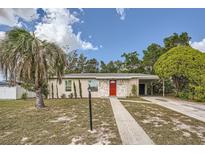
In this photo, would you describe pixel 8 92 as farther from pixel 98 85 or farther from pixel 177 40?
pixel 177 40

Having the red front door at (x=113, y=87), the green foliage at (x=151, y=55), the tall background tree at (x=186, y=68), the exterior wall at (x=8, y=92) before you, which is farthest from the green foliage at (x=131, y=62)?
the exterior wall at (x=8, y=92)

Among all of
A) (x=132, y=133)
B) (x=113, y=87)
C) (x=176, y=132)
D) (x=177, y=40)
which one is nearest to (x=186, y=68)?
(x=113, y=87)

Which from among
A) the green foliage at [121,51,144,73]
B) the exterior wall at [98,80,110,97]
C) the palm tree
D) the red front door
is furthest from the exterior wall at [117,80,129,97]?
the green foliage at [121,51,144,73]

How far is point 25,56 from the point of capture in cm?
891

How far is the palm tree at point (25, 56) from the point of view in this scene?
873 cm

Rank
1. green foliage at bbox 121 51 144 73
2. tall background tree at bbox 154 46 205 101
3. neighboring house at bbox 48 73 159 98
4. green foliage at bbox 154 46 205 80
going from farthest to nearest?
green foliage at bbox 121 51 144 73
neighboring house at bbox 48 73 159 98
green foliage at bbox 154 46 205 80
tall background tree at bbox 154 46 205 101

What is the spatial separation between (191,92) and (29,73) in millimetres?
13724

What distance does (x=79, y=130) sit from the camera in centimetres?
562

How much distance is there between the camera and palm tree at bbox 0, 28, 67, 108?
8.73 metres

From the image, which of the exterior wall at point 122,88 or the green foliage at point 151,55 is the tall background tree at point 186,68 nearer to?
the exterior wall at point 122,88

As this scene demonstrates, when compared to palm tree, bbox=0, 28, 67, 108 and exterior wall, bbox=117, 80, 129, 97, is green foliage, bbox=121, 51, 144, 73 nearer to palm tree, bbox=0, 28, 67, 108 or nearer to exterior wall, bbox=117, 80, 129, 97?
exterior wall, bbox=117, 80, 129, 97

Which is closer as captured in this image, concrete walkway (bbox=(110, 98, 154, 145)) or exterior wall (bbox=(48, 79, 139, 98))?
concrete walkway (bbox=(110, 98, 154, 145))
